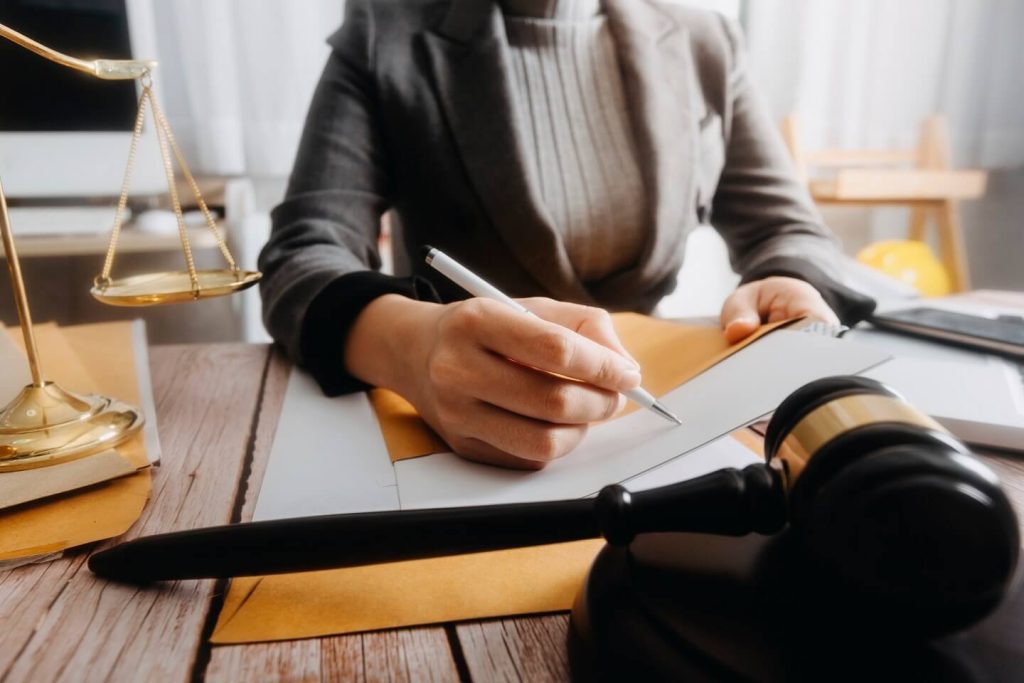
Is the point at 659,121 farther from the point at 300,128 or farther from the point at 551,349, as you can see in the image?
the point at 300,128

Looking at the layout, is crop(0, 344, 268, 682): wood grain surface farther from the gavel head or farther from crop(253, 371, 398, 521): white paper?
the gavel head

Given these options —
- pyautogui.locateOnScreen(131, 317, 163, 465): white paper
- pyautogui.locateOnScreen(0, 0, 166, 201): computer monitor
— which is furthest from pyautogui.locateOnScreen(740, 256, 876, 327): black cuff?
pyautogui.locateOnScreen(0, 0, 166, 201): computer monitor

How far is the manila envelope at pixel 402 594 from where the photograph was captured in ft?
0.83

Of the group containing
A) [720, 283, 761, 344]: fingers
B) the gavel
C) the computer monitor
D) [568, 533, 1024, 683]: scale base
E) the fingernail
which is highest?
the computer monitor

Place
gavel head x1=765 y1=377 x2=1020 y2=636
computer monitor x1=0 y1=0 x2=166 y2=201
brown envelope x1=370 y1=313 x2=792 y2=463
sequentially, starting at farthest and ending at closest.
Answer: computer monitor x1=0 y1=0 x2=166 y2=201, brown envelope x1=370 y1=313 x2=792 y2=463, gavel head x1=765 y1=377 x2=1020 y2=636

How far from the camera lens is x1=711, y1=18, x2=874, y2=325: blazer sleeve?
83cm

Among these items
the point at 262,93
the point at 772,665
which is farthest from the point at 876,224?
the point at 772,665

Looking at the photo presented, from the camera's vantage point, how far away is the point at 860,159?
1.79 metres

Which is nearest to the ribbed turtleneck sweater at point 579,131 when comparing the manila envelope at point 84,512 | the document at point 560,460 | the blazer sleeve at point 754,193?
the blazer sleeve at point 754,193

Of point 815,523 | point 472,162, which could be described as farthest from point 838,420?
point 472,162

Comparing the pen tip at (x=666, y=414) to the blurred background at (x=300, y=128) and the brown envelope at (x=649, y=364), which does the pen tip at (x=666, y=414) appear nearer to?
the brown envelope at (x=649, y=364)

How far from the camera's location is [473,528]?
24 cm

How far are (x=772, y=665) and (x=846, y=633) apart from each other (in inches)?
1.1

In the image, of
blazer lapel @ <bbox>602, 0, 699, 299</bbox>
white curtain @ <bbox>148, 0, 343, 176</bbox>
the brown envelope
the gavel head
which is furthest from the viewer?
white curtain @ <bbox>148, 0, 343, 176</bbox>
